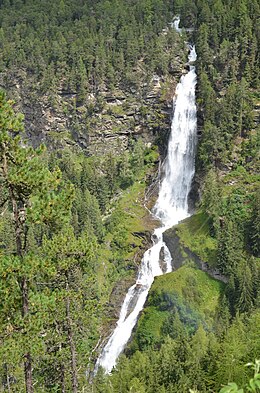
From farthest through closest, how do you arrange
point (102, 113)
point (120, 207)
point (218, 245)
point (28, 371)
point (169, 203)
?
point (102, 113)
point (169, 203)
point (120, 207)
point (218, 245)
point (28, 371)

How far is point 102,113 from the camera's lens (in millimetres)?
86875

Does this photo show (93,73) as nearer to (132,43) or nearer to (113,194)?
(132,43)

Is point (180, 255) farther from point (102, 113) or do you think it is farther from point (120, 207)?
point (102, 113)

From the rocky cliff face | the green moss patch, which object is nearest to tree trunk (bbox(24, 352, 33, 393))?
the green moss patch

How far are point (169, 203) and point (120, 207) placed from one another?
786 centimetres

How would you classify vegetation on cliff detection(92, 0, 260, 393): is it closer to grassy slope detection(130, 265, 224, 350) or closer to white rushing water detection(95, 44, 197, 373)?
grassy slope detection(130, 265, 224, 350)

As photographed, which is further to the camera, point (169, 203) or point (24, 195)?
point (169, 203)

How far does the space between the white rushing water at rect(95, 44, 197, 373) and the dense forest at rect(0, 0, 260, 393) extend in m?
1.72

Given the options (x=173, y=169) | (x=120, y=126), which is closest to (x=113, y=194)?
Result: (x=173, y=169)

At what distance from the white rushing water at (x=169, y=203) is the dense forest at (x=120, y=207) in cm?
172

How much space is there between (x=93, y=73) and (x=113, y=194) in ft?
102

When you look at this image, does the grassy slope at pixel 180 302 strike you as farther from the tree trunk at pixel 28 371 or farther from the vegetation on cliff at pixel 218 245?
the tree trunk at pixel 28 371

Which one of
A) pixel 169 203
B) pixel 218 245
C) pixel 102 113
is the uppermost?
pixel 102 113

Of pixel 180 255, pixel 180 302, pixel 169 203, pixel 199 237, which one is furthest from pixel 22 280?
pixel 169 203
